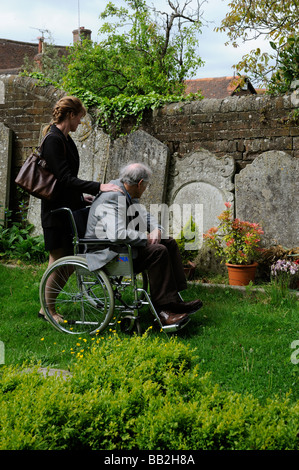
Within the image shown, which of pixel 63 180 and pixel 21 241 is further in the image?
pixel 21 241

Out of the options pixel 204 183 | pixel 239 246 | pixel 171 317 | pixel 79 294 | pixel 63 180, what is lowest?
pixel 171 317

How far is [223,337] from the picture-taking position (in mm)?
3781

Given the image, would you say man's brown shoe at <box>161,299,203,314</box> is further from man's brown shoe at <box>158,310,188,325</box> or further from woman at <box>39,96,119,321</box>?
woman at <box>39,96,119,321</box>

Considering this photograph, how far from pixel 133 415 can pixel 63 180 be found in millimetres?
2343

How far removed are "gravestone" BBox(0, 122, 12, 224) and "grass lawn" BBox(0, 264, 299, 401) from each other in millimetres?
1964

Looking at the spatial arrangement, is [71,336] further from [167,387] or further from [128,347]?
[167,387]

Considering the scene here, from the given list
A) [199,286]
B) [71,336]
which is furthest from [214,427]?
[199,286]

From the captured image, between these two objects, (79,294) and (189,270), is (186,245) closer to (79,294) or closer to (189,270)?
(189,270)

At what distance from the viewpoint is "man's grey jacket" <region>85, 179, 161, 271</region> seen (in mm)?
3742

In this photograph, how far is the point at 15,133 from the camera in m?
7.28

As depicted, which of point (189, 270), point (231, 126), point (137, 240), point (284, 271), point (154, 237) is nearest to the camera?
point (137, 240)

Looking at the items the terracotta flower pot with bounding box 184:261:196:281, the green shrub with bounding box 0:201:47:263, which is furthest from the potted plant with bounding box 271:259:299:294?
the green shrub with bounding box 0:201:47:263

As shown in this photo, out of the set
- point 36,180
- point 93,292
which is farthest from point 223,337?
point 36,180
